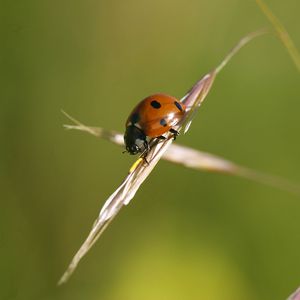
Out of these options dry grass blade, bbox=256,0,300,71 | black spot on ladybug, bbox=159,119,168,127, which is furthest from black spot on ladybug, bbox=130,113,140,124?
dry grass blade, bbox=256,0,300,71

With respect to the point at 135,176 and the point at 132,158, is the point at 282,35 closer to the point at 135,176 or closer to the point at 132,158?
the point at 135,176

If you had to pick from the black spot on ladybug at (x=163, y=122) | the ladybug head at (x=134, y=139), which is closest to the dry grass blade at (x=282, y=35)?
the black spot on ladybug at (x=163, y=122)

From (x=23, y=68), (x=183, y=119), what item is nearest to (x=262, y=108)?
(x=23, y=68)

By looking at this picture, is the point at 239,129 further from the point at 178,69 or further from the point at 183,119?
the point at 183,119

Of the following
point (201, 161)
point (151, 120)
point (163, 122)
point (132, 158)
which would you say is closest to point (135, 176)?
point (201, 161)

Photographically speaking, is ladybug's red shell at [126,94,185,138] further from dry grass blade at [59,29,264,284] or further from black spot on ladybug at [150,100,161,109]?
dry grass blade at [59,29,264,284]
